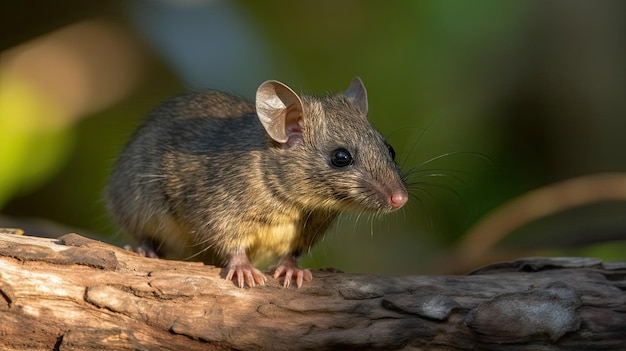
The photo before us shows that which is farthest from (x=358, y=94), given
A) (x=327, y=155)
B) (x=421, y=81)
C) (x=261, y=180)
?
(x=421, y=81)

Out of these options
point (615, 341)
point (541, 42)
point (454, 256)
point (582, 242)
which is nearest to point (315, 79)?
point (541, 42)

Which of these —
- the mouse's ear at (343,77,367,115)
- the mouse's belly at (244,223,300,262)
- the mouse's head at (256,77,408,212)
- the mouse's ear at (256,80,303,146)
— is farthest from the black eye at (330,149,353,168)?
the mouse's ear at (343,77,367,115)

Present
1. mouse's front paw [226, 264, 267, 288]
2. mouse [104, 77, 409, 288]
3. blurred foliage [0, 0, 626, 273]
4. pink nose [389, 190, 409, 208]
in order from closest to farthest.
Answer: mouse's front paw [226, 264, 267, 288], pink nose [389, 190, 409, 208], mouse [104, 77, 409, 288], blurred foliage [0, 0, 626, 273]

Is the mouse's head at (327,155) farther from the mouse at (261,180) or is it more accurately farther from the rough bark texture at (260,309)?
the rough bark texture at (260,309)

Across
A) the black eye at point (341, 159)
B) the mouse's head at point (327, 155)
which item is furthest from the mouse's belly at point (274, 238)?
the black eye at point (341, 159)

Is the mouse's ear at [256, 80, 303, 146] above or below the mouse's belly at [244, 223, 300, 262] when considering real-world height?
above

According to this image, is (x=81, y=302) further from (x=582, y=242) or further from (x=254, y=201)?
(x=582, y=242)

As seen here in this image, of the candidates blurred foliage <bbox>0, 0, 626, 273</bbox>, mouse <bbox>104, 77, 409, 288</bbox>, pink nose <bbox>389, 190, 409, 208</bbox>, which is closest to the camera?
pink nose <bbox>389, 190, 409, 208</bbox>

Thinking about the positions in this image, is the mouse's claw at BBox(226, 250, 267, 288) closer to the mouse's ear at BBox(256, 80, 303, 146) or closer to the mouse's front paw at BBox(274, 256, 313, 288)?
the mouse's front paw at BBox(274, 256, 313, 288)
